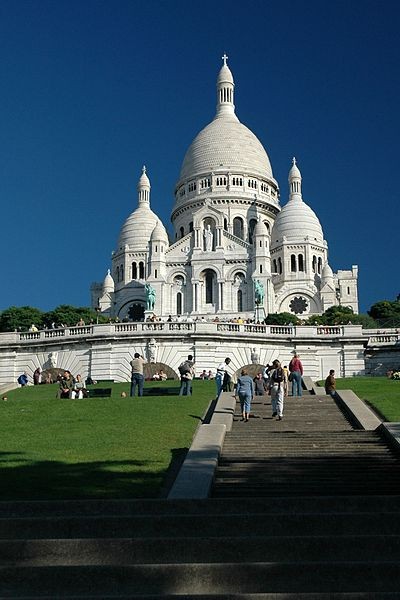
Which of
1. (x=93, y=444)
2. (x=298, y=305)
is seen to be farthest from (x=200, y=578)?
(x=298, y=305)

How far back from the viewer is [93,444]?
54.2ft

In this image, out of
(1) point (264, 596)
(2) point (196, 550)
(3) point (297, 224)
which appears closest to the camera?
(1) point (264, 596)

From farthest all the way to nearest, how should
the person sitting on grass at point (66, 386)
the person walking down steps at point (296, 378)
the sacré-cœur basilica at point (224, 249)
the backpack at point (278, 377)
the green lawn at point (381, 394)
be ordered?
the sacré-cœur basilica at point (224, 249) → the person sitting on grass at point (66, 386) → the person walking down steps at point (296, 378) → the green lawn at point (381, 394) → the backpack at point (278, 377)

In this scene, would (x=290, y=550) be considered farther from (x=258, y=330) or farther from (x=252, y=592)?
(x=258, y=330)

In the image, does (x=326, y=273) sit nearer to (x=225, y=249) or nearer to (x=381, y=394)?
(x=225, y=249)

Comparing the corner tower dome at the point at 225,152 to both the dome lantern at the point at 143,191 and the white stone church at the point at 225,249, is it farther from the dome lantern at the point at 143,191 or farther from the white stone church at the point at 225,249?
the dome lantern at the point at 143,191

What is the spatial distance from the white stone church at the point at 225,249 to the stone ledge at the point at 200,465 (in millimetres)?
68469

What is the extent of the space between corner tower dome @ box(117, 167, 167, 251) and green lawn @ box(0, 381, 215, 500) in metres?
82.2

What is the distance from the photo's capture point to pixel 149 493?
12.5 metres

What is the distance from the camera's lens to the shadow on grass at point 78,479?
12367 mm

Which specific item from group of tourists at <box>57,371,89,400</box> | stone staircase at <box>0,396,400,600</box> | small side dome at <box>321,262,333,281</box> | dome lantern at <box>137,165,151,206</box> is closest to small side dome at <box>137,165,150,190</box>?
dome lantern at <box>137,165,151,206</box>

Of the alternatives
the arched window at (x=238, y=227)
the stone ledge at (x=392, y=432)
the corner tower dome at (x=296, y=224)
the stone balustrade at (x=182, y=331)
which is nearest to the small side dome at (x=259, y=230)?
the corner tower dome at (x=296, y=224)

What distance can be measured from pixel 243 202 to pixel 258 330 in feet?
219

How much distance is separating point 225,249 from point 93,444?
268 feet
